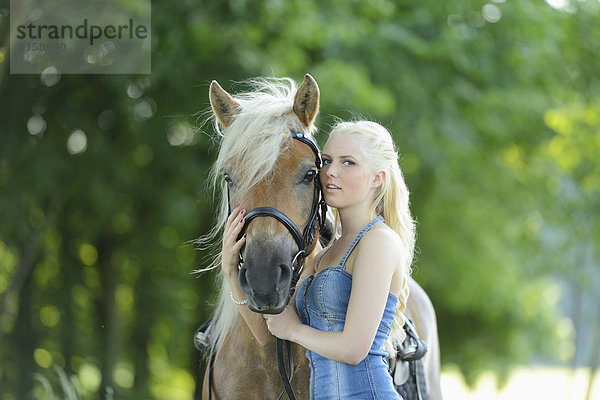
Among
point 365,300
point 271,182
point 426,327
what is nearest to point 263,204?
point 271,182

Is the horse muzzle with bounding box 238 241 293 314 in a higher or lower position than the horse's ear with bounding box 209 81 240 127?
lower

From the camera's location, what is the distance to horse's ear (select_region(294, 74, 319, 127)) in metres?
3.12

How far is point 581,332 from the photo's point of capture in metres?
13.5

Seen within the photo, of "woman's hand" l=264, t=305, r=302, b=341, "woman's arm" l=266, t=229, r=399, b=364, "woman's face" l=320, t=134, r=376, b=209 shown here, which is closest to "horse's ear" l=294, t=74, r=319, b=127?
"woman's face" l=320, t=134, r=376, b=209

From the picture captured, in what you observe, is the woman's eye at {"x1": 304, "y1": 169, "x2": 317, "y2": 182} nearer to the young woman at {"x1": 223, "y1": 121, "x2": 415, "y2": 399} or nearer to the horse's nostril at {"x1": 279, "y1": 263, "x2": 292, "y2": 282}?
the young woman at {"x1": 223, "y1": 121, "x2": 415, "y2": 399}

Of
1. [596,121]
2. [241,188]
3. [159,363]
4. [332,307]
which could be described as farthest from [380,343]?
[159,363]

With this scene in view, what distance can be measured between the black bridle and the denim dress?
0.38ft

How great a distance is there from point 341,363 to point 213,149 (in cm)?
668

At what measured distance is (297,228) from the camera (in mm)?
2848

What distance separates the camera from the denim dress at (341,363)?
2.67 metres

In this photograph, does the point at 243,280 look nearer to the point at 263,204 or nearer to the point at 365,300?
the point at 263,204

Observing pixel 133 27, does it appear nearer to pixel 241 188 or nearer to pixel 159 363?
pixel 241 188

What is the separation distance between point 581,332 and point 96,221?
9240 millimetres

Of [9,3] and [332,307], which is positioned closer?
[332,307]
